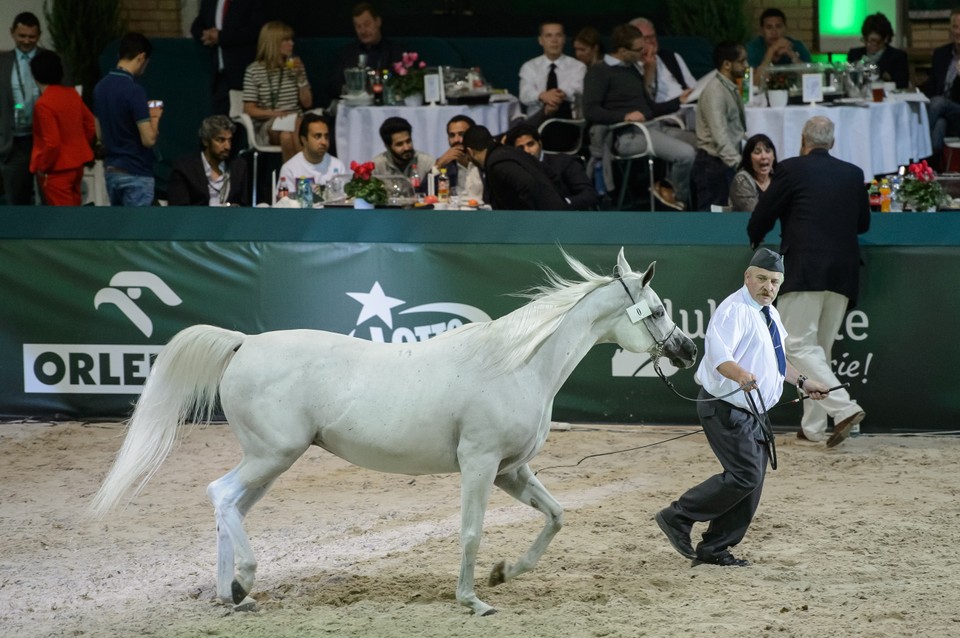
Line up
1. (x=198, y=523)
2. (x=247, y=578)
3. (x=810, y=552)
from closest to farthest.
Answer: (x=247, y=578) → (x=810, y=552) → (x=198, y=523)

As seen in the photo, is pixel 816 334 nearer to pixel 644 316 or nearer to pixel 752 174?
pixel 752 174

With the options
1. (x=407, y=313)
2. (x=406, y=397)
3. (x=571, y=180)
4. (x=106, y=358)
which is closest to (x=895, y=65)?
(x=571, y=180)

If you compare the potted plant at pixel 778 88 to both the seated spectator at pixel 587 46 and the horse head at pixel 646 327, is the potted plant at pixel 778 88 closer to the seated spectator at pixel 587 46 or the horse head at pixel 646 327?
the seated spectator at pixel 587 46

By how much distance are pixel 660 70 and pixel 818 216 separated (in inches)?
203

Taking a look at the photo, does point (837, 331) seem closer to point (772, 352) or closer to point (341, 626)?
point (772, 352)

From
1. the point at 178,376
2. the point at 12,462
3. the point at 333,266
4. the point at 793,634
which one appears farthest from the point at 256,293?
the point at 793,634

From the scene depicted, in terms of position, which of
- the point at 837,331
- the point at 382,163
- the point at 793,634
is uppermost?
the point at 382,163

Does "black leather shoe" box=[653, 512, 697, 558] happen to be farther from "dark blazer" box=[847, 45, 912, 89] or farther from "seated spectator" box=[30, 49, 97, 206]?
"dark blazer" box=[847, 45, 912, 89]

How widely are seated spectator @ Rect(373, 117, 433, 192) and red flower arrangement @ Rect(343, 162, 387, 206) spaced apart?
44.9 inches

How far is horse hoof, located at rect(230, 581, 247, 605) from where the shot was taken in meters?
5.54

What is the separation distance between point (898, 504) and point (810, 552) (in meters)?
1.20

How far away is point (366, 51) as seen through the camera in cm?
1351

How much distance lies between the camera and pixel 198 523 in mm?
7168

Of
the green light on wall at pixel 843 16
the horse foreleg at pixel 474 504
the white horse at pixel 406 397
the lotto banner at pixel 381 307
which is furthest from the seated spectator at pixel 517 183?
the green light on wall at pixel 843 16
